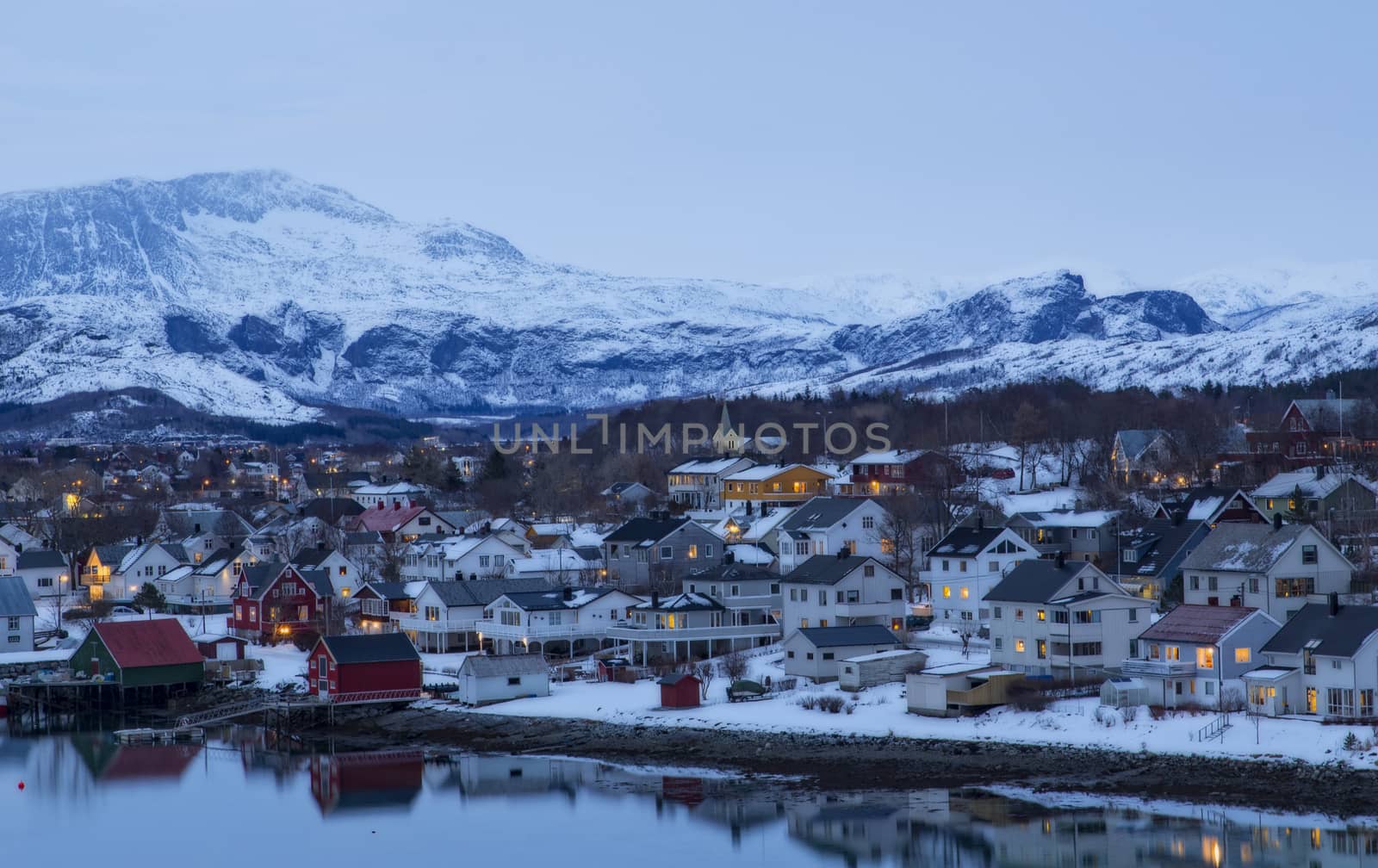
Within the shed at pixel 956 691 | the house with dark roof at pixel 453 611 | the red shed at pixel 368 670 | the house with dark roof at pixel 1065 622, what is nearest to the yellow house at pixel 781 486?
the house with dark roof at pixel 453 611

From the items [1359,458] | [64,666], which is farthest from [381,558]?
[1359,458]

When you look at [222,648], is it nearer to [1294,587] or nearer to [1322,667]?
[1294,587]

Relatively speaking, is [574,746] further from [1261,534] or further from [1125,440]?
[1125,440]

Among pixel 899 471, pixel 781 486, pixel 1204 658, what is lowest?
pixel 1204 658

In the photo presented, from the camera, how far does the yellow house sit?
103562 millimetres

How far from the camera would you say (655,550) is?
75750 millimetres

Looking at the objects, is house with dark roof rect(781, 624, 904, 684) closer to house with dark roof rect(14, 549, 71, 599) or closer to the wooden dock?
the wooden dock

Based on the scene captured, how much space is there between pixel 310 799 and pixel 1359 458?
6111 cm

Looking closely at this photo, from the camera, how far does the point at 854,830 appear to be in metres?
41.2

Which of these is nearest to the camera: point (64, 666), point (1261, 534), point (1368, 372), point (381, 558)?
point (1261, 534)

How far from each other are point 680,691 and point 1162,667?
12935 mm

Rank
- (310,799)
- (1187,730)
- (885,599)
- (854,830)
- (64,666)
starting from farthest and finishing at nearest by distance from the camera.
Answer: (64,666)
(885,599)
(310,799)
(1187,730)
(854,830)

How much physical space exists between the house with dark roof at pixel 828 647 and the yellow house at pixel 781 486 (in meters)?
47.6

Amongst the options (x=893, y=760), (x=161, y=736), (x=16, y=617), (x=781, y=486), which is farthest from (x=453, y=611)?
(x=781, y=486)
